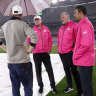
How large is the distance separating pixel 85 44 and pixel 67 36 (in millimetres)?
1172

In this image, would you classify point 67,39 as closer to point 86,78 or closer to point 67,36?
point 67,36

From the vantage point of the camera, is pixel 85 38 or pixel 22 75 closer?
pixel 85 38

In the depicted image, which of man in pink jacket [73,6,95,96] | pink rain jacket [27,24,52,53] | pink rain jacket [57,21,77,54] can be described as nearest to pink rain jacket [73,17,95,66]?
man in pink jacket [73,6,95,96]

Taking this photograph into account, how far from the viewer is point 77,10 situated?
3.00 m

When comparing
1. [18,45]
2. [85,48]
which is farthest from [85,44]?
[18,45]

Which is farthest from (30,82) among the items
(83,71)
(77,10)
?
(77,10)

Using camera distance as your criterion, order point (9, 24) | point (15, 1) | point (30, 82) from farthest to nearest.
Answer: point (15, 1) → point (30, 82) → point (9, 24)

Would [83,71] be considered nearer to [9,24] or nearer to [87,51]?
[87,51]

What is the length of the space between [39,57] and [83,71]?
149 cm

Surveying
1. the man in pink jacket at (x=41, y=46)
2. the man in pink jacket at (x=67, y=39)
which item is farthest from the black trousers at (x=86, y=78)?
the man in pink jacket at (x=41, y=46)

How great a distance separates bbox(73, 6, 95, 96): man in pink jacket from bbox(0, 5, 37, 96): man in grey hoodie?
0.75 meters

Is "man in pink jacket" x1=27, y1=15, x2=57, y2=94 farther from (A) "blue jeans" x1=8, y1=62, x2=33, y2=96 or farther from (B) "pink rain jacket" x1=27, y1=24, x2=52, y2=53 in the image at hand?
(A) "blue jeans" x1=8, y1=62, x2=33, y2=96

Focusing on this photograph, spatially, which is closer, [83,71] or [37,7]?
[83,71]

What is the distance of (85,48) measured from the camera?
2.85 metres
